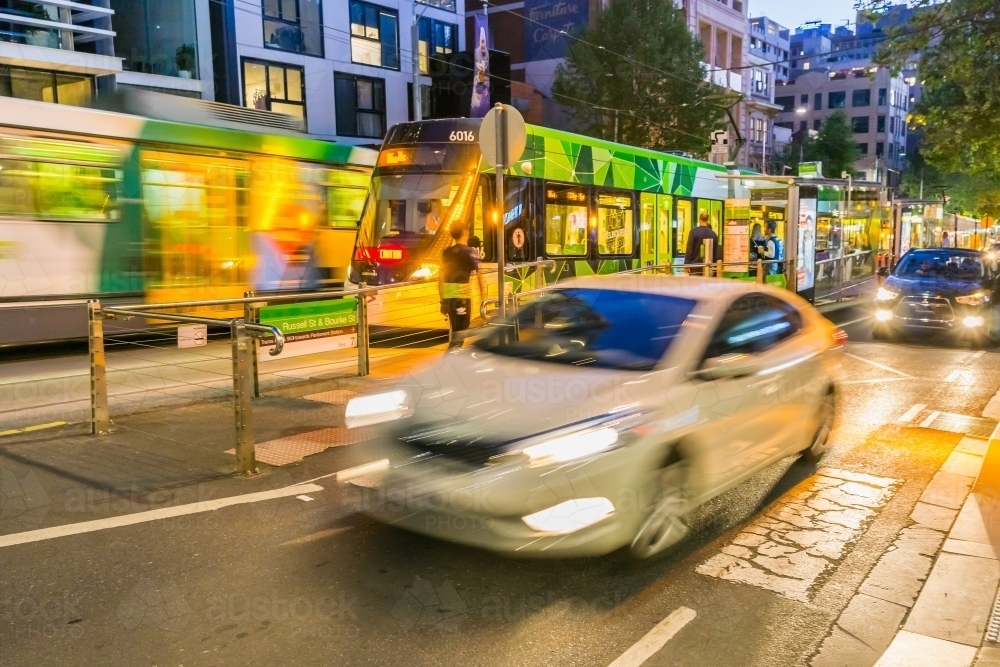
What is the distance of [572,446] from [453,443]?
67cm

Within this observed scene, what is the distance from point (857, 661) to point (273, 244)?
1243 centimetres

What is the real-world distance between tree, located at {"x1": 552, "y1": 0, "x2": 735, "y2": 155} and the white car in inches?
1037

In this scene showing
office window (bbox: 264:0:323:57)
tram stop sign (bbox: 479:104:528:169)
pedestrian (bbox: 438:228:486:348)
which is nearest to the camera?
tram stop sign (bbox: 479:104:528:169)

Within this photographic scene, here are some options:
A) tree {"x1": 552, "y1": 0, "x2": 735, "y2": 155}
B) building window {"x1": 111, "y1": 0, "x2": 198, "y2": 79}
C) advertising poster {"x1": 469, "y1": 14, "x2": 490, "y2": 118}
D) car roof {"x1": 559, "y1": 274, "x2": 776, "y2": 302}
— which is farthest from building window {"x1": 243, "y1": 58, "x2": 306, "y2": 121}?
car roof {"x1": 559, "y1": 274, "x2": 776, "y2": 302}

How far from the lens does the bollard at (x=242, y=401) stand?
6102 mm

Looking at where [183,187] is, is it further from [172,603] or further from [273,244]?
[172,603]

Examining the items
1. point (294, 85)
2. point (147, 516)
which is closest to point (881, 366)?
point (147, 516)

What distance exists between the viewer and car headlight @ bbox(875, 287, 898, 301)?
13930mm

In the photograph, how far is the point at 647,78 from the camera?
3097 centimetres

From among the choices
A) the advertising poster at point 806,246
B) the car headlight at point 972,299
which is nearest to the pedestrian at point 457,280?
the car headlight at point 972,299

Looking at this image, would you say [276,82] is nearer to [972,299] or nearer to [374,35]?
[374,35]

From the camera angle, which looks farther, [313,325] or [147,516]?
[313,325]

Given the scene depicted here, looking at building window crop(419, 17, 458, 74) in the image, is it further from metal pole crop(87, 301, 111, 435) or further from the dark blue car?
metal pole crop(87, 301, 111, 435)

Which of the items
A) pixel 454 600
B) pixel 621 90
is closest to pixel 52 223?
pixel 454 600
